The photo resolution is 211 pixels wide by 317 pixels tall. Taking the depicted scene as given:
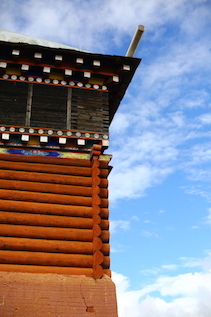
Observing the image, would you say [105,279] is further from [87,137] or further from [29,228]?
[87,137]

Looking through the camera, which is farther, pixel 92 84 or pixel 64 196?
pixel 92 84

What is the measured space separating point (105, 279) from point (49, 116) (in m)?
5.43

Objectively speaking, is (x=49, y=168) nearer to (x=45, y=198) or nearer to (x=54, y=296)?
(x=45, y=198)

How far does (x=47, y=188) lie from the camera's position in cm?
1038

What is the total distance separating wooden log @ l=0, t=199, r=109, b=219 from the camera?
985cm

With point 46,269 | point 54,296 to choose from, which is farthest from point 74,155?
point 54,296

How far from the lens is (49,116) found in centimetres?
1162

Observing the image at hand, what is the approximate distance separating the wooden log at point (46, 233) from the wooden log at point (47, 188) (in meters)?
1.13

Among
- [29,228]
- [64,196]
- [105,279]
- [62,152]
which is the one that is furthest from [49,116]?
[105,279]

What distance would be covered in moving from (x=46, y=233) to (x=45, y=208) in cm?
72

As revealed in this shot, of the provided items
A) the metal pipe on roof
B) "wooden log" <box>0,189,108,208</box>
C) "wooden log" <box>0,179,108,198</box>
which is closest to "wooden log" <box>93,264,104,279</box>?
"wooden log" <box>0,189,108,208</box>

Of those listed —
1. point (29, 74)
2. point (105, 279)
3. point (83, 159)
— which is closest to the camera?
point (105, 279)

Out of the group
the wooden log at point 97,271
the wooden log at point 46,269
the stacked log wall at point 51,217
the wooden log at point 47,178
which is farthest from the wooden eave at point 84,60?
the wooden log at point 46,269

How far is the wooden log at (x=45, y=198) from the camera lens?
32.9 ft
